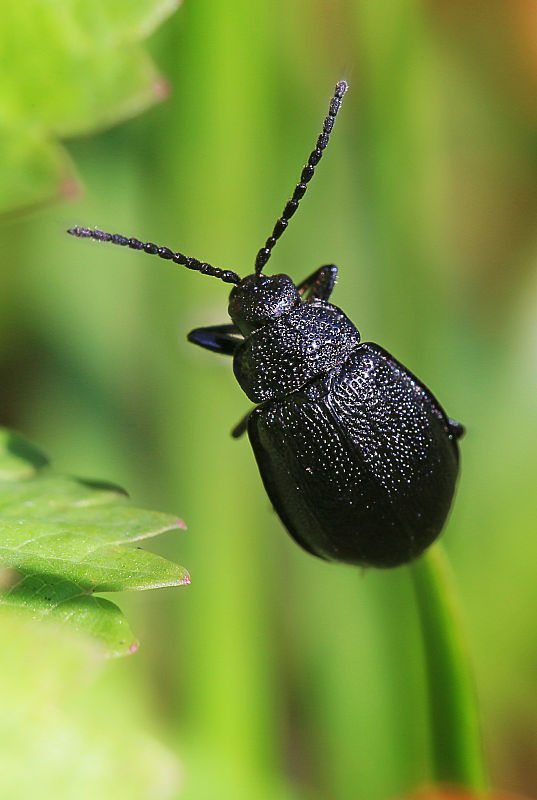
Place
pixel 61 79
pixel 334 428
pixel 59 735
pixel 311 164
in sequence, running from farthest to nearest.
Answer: pixel 311 164, pixel 334 428, pixel 61 79, pixel 59 735

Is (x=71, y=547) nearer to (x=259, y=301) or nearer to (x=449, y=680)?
(x=449, y=680)

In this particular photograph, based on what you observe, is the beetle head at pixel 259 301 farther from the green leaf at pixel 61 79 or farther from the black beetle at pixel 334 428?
the green leaf at pixel 61 79

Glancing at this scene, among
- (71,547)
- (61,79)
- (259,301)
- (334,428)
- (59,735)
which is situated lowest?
(59,735)

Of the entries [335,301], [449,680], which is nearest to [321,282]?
[335,301]

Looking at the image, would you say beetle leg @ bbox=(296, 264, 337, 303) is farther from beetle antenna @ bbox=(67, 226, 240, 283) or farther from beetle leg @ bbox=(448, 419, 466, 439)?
beetle leg @ bbox=(448, 419, 466, 439)

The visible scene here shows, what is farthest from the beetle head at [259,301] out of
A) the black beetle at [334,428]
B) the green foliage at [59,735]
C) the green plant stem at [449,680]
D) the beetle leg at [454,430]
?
the green foliage at [59,735]

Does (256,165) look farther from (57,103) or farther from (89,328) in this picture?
(57,103)
